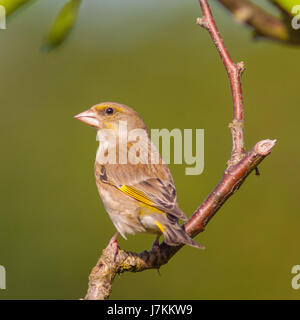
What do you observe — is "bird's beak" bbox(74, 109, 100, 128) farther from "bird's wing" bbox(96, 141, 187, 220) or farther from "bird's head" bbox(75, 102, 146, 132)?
"bird's wing" bbox(96, 141, 187, 220)

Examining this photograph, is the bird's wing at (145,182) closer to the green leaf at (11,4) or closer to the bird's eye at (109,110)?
the bird's eye at (109,110)

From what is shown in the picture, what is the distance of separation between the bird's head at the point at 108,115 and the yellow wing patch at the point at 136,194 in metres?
0.57

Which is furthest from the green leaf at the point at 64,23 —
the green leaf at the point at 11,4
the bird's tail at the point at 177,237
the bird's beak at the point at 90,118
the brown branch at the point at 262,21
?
the bird's beak at the point at 90,118

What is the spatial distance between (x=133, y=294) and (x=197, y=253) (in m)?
0.60

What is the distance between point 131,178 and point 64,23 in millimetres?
1965

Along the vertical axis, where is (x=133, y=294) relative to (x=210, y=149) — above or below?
below

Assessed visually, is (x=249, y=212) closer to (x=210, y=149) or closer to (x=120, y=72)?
(x=210, y=149)

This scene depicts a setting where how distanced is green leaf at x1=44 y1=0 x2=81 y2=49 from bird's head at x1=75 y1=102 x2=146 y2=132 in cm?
220

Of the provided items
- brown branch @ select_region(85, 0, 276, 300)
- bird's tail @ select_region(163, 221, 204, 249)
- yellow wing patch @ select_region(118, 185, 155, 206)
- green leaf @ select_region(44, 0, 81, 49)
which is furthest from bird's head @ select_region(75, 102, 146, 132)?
green leaf @ select_region(44, 0, 81, 49)

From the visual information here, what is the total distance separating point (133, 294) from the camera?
434cm

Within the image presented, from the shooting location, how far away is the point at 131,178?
336cm

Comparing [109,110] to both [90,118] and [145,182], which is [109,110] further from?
[145,182]

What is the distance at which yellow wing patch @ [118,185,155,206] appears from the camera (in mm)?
3158

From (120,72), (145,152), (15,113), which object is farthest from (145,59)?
(145,152)
